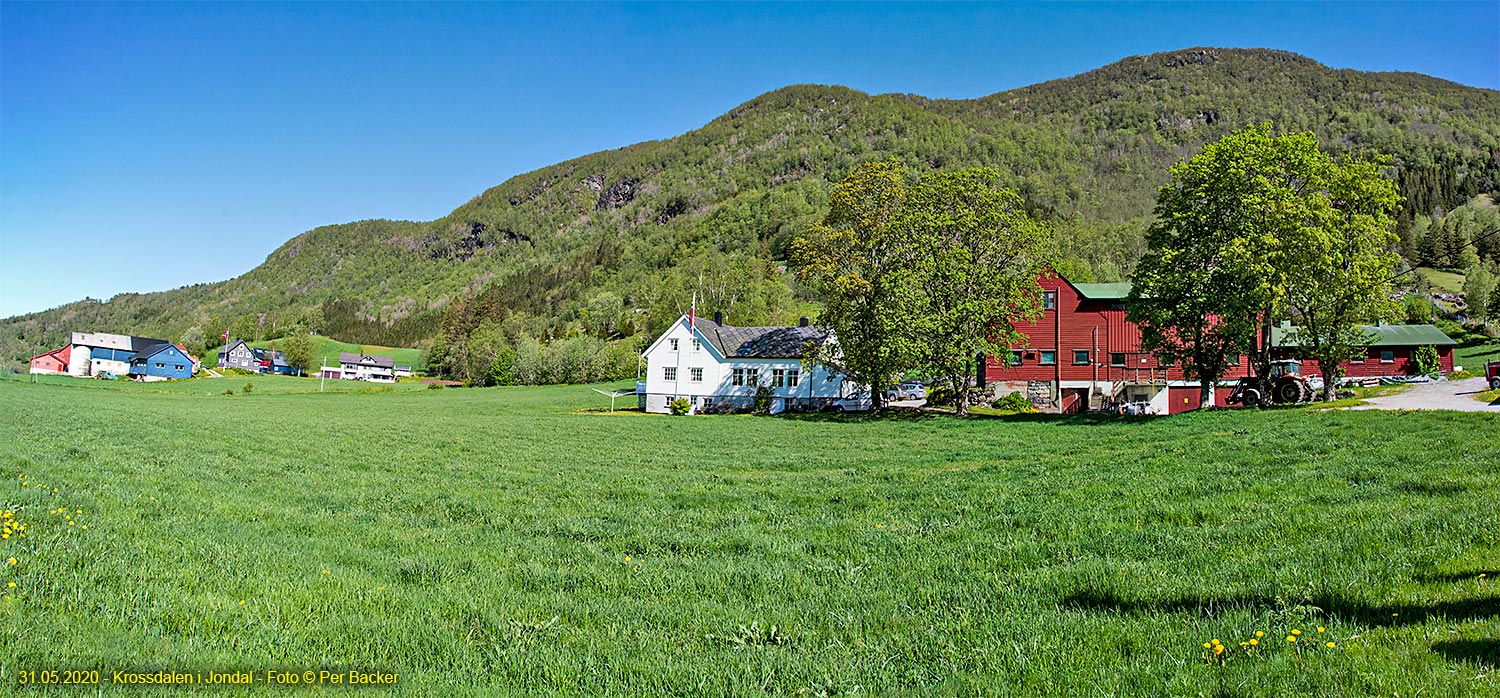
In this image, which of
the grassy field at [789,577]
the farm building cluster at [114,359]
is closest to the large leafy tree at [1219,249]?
the grassy field at [789,577]

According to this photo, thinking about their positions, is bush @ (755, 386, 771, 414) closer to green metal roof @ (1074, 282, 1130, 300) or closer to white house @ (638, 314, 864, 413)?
white house @ (638, 314, 864, 413)

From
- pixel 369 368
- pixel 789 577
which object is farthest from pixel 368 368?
pixel 789 577

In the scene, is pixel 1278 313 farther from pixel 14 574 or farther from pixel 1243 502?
pixel 14 574

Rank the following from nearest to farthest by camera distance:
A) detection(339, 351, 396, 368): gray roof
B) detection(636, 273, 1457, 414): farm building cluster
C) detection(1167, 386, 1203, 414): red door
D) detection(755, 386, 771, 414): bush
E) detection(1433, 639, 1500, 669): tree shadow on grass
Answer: detection(1433, 639, 1500, 669): tree shadow on grass, detection(1167, 386, 1203, 414): red door, detection(636, 273, 1457, 414): farm building cluster, detection(755, 386, 771, 414): bush, detection(339, 351, 396, 368): gray roof

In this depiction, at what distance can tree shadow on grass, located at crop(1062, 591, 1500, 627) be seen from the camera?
16.2ft

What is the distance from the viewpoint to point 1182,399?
163 ft

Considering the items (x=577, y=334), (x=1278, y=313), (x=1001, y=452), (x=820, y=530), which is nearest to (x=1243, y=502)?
(x=820, y=530)

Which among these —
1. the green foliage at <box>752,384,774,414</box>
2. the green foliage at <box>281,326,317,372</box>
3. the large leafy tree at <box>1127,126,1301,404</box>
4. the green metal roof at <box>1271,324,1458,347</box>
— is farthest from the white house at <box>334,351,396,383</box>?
the green metal roof at <box>1271,324,1458,347</box>

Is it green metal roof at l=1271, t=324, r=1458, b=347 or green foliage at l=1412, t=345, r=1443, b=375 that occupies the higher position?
green metal roof at l=1271, t=324, r=1458, b=347

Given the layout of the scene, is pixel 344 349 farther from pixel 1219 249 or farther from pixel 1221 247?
pixel 1221 247

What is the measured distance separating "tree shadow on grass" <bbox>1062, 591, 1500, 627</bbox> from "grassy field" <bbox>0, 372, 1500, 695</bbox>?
0.12 feet

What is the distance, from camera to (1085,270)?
102750 millimetres

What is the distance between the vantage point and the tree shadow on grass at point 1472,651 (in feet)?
13.5

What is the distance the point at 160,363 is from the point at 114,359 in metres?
7.08
